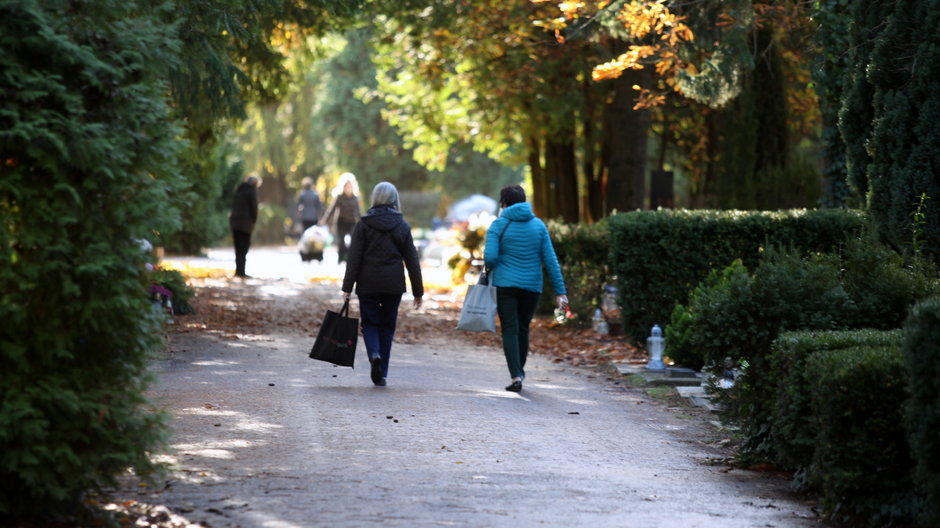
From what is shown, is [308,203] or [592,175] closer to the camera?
[592,175]

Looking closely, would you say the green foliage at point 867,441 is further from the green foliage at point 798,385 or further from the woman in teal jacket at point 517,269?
the woman in teal jacket at point 517,269

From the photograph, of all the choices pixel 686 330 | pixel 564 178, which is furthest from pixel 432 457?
pixel 564 178

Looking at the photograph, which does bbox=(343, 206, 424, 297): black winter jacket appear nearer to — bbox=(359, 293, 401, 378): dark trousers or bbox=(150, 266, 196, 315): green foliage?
bbox=(359, 293, 401, 378): dark trousers

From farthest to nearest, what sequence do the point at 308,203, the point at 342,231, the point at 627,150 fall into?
the point at 308,203 → the point at 342,231 → the point at 627,150

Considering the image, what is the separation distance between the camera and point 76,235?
567 cm

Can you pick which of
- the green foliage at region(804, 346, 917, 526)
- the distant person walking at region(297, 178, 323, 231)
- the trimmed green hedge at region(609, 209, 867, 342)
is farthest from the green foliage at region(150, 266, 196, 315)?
the distant person walking at region(297, 178, 323, 231)

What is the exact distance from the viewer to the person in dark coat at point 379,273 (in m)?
11.1

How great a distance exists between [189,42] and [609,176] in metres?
9.86

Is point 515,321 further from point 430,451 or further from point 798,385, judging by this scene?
point 798,385

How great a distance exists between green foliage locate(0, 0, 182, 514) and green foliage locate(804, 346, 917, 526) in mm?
3486

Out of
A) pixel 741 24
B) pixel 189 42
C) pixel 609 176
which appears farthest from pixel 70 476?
pixel 609 176

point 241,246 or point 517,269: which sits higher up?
point 241,246

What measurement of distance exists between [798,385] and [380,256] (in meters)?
4.89

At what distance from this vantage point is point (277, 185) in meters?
58.3
